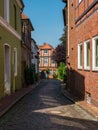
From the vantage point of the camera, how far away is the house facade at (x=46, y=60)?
95062 mm

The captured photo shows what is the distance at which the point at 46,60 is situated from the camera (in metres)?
97.1

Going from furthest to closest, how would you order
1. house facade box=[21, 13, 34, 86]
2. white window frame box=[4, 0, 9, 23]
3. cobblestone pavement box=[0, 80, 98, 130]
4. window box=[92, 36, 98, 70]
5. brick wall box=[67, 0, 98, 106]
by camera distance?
1. house facade box=[21, 13, 34, 86]
2. white window frame box=[4, 0, 9, 23]
3. window box=[92, 36, 98, 70]
4. brick wall box=[67, 0, 98, 106]
5. cobblestone pavement box=[0, 80, 98, 130]

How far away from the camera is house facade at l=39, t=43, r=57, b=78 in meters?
95.1

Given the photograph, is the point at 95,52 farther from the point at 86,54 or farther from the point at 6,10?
the point at 6,10

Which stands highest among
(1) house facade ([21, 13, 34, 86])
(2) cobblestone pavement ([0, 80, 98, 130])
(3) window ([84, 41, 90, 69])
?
(1) house facade ([21, 13, 34, 86])

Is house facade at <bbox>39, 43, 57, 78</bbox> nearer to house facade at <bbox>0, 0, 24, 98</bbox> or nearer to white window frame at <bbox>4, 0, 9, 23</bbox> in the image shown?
house facade at <bbox>0, 0, 24, 98</bbox>

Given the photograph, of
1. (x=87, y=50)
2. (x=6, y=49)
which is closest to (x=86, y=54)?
(x=87, y=50)

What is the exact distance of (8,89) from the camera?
20625mm

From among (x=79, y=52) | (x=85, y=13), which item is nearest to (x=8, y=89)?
(x=79, y=52)

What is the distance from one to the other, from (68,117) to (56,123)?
1.32 meters

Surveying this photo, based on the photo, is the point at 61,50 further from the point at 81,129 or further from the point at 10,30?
the point at 81,129

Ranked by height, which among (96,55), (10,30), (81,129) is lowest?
(81,129)

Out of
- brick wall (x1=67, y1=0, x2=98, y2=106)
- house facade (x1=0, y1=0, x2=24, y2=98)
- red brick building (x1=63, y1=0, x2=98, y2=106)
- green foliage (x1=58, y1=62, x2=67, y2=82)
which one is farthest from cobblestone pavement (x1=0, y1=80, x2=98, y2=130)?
green foliage (x1=58, y1=62, x2=67, y2=82)

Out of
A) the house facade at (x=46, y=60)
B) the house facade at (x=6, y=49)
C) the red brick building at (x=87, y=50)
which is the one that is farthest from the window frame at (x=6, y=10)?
the house facade at (x=46, y=60)
